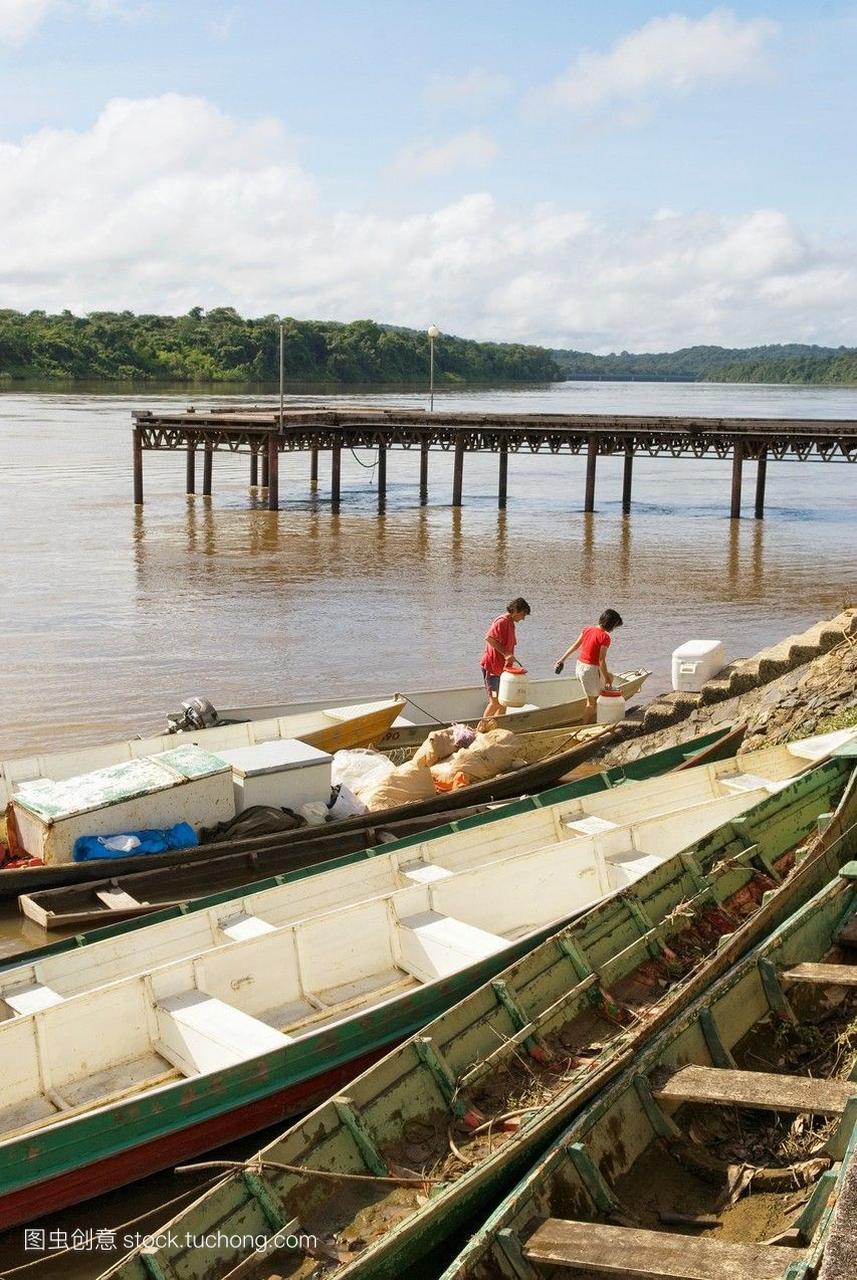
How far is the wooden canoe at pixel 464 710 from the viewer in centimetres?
1557

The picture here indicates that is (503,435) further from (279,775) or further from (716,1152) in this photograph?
(716,1152)

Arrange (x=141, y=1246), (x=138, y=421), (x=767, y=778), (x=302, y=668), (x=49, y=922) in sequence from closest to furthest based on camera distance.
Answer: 1. (x=141, y=1246)
2. (x=49, y=922)
3. (x=767, y=778)
4. (x=302, y=668)
5. (x=138, y=421)

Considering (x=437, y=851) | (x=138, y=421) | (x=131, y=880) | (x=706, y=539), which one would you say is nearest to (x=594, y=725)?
(x=437, y=851)

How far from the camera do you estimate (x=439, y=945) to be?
30.8ft

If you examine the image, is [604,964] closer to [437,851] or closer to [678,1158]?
[678,1158]

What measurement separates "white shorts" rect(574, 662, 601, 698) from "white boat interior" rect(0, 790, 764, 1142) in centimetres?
453

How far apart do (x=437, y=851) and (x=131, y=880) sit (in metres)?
2.84

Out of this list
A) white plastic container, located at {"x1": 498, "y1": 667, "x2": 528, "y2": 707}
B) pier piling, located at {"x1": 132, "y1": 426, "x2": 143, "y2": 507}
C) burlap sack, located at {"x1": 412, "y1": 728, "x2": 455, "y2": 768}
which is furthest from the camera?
pier piling, located at {"x1": 132, "y1": 426, "x2": 143, "y2": 507}

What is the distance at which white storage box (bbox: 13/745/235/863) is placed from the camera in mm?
11805

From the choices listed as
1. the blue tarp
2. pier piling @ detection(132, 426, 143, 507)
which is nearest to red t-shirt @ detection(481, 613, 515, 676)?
the blue tarp

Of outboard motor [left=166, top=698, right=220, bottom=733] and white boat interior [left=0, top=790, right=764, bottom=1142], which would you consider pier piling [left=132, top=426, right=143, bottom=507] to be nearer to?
outboard motor [left=166, top=698, right=220, bottom=733]

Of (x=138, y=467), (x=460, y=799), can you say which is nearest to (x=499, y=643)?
(x=460, y=799)

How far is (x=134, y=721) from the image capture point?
61.7ft

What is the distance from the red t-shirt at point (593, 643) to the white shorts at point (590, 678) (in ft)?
0.21
